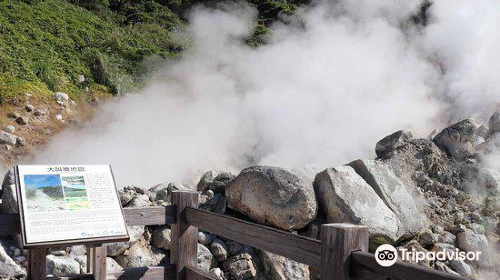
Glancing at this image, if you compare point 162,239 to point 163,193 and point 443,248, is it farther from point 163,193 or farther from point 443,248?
point 443,248

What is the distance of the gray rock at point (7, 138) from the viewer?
815cm

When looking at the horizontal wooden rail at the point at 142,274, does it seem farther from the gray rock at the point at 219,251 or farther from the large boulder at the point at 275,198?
the large boulder at the point at 275,198

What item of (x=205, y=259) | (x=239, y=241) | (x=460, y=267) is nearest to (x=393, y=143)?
(x=460, y=267)

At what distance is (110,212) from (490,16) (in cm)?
1206

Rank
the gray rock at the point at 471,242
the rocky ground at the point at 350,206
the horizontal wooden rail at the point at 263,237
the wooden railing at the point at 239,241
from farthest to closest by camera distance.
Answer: the gray rock at the point at 471,242, the rocky ground at the point at 350,206, the horizontal wooden rail at the point at 263,237, the wooden railing at the point at 239,241

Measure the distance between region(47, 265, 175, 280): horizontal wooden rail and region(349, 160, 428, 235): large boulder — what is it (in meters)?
3.08

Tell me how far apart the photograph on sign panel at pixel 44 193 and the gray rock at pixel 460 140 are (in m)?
5.91

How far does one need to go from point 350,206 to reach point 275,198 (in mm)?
826

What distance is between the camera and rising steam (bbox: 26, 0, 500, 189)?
891 cm

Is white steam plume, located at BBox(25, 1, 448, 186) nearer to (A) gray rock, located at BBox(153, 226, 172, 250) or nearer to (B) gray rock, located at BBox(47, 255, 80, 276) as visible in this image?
(A) gray rock, located at BBox(153, 226, 172, 250)

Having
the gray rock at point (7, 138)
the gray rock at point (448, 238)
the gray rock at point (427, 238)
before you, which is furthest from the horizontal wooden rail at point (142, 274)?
the gray rock at point (7, 138)

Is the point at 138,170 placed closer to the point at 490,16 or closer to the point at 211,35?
the point at 211,35

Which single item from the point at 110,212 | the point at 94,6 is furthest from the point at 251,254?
the point at 94,6

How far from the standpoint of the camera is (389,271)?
1970 millimetres
